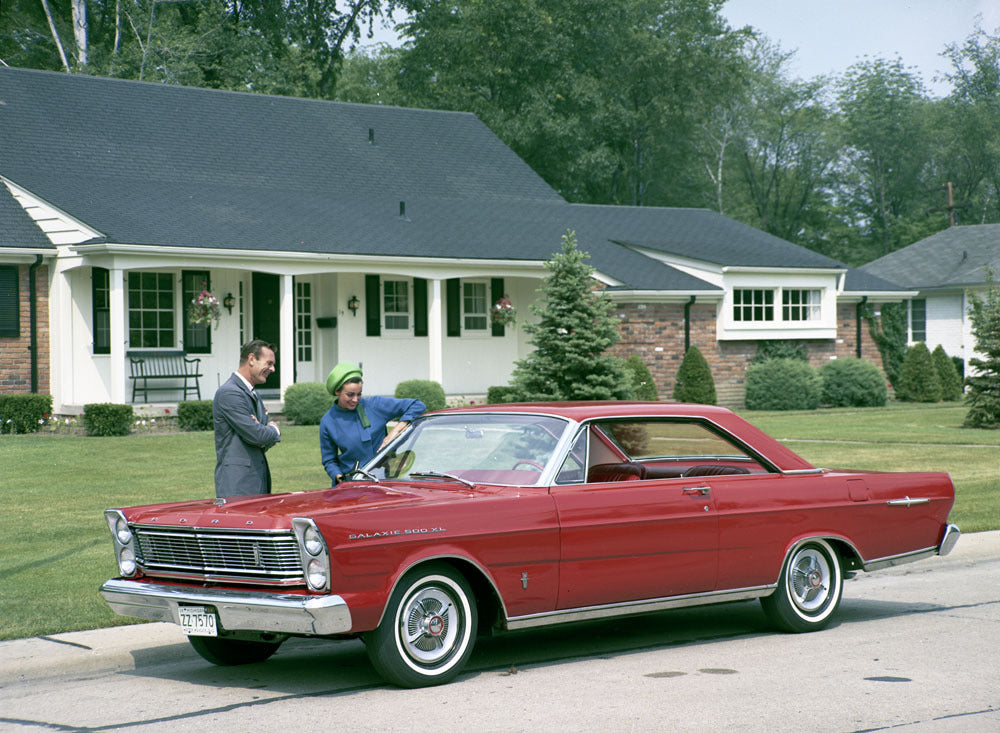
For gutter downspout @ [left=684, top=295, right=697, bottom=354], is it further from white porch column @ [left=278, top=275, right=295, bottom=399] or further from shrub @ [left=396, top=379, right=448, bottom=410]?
white porch column @ [left=278, top=275, right=295, bottom=399]

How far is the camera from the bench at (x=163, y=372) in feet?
80.7

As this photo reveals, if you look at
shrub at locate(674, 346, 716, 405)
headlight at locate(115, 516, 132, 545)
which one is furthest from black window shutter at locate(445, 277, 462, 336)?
headlight at locate(115, 516, 132, 545)

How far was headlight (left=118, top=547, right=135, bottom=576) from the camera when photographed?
272 inches

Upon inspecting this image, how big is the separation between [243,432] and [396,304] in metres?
20.9

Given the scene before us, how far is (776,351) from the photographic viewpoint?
33.0 metres

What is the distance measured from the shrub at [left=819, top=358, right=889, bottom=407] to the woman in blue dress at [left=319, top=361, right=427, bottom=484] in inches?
984

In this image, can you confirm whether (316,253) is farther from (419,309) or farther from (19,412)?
(19,412)

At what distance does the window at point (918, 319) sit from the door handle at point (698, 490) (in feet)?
131

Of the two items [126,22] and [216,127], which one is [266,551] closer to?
[216,127]

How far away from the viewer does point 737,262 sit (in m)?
32.5

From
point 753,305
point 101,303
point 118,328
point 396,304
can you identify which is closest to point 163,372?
point 101,303

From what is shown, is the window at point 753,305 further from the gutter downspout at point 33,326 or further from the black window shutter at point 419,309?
the gutter downspout at point 33,326

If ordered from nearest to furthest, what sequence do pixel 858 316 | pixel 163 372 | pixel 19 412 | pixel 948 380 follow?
pixel 19 412 → pixel 163 372 → pixel 858 316 → pixel 948 380

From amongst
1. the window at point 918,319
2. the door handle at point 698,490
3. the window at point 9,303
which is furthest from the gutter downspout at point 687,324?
the door handle at point 698,490
